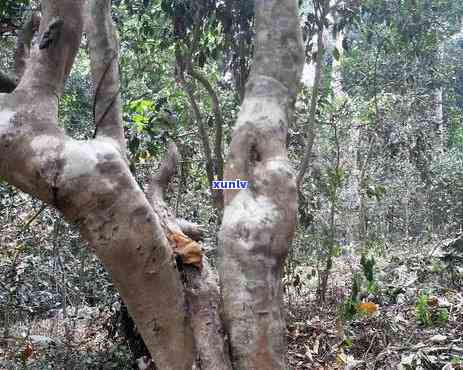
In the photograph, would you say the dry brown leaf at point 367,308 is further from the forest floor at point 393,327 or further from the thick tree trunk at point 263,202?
the thick tree trunk at point 263,202

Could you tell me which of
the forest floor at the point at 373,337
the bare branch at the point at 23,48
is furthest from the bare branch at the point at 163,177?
the forest floor at the point at 373,337

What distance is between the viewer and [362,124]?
752 centimetres

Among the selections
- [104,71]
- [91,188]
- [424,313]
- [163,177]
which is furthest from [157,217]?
[424,313]

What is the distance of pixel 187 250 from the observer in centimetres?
234

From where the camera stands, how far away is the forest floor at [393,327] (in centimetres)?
365

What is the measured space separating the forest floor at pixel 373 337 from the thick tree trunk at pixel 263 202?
1641 millimetres

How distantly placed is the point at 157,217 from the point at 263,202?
0.44 m

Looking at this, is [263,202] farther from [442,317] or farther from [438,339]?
[442,317]

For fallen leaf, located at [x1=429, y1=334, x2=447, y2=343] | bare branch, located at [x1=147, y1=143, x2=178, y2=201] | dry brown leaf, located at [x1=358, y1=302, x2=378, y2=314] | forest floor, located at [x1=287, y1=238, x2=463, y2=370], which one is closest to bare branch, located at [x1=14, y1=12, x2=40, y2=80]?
bare branch, located at [x1=147, y1=143, x2=178, y2=201]

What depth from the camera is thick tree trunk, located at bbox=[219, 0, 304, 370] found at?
2.14 m

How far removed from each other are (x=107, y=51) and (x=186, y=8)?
188 cm

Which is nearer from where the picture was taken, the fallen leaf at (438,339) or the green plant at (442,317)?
the fallen leaf at (438,339)

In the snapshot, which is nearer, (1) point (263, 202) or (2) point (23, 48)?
(1) point (263, 202)

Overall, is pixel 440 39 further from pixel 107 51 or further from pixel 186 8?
pixel 107 51
